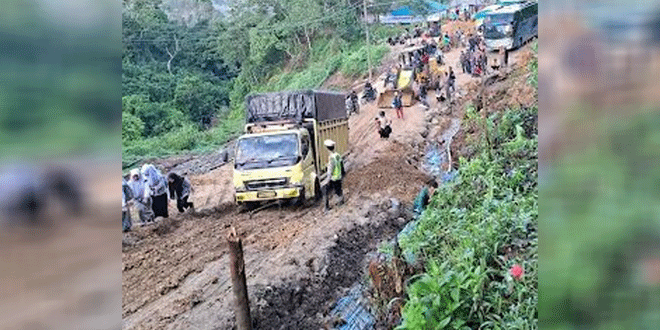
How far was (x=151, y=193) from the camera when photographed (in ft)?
9.34

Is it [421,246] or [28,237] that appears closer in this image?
[28,237]

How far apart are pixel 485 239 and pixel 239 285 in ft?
3.04

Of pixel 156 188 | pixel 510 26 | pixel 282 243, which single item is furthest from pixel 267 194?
pixel 510 26

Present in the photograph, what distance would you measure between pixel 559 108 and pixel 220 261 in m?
1.74

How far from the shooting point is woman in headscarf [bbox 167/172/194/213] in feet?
9.69

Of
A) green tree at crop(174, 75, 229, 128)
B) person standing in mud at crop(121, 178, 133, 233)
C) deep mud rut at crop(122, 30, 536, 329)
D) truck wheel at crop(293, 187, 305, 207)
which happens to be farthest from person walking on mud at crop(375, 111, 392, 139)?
person standing in mud at crop(121, 178, 133, 233)

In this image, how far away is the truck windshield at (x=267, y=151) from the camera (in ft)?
10.4

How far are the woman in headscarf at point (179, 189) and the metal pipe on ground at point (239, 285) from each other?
403 mm

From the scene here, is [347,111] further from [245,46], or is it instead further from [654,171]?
[654,171]

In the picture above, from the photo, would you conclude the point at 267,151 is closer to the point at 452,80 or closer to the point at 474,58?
the point at 452,80

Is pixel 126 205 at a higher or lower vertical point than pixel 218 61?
lower

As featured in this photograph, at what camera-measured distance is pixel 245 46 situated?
2.87m

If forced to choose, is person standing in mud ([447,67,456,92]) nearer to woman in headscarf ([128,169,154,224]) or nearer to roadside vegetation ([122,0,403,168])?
roadside vegetation ([122,0,403,168])

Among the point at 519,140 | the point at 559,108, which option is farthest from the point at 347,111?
the point at 559,108
